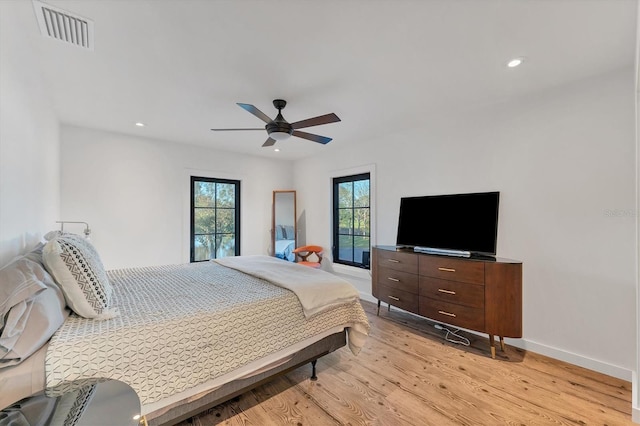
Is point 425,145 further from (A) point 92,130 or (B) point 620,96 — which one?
(A) point 92,130

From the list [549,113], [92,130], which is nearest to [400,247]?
[549,113]

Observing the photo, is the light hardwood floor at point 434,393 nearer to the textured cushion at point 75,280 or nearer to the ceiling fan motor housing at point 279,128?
the textured cushion at point 75,280

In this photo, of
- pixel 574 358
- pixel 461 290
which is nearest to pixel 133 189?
pixel 461 290

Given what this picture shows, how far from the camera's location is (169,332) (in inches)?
56.7

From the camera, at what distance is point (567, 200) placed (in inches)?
97.0

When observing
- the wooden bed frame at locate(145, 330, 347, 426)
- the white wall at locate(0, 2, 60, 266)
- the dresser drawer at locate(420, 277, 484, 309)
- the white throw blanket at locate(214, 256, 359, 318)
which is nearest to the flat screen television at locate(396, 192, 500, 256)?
the dresser drawer at locate(420, 277, 484, 309)

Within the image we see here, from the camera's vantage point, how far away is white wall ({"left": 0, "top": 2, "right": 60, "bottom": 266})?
4.84 feet

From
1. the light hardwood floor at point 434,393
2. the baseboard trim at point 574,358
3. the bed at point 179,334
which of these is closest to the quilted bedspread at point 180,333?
the bed at point 179,334

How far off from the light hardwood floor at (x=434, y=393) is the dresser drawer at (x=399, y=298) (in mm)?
490

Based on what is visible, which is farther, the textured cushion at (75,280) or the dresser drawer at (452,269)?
the dresser drawer at (452,269)

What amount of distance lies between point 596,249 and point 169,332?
10.9 feet

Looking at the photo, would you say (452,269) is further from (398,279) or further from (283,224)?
(283,224)

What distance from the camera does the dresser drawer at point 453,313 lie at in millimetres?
2553

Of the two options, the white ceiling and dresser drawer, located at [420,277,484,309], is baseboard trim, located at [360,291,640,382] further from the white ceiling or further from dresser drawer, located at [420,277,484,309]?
the white ceiling
